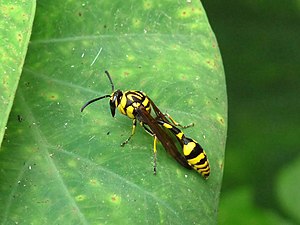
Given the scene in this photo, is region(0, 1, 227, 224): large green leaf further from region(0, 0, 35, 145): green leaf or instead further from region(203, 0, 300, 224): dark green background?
region(203, 0, 300, 224): dark green background

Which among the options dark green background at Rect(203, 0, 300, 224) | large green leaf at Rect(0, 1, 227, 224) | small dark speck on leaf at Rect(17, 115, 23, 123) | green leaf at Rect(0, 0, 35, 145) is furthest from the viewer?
dark green background at Rect(203, 0, 300, 224)

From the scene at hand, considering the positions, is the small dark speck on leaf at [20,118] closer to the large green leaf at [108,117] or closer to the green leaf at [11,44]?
the large green leaf at [108,117]

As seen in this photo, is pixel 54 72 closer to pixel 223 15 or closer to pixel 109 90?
pixel 109 90

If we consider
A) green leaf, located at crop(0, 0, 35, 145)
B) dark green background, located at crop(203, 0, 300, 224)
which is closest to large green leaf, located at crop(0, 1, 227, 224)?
green leaf, located at crop(0, 0, 35, 145)

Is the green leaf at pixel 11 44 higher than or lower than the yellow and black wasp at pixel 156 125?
higher

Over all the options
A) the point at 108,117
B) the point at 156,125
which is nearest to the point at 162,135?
the point at 156,125

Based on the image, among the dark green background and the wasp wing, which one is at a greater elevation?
the wasp wing

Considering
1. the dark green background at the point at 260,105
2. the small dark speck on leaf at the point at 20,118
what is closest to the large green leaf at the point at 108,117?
the small dark speck on leaf at the point at 20,118
